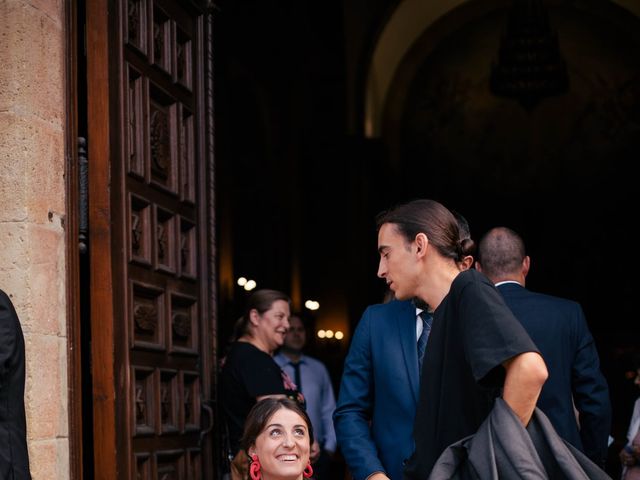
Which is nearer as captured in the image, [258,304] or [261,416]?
[261,416]

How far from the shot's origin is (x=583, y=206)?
81.3 ft

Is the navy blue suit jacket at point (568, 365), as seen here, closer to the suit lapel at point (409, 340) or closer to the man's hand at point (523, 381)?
the suit lapel at point (409, 340)

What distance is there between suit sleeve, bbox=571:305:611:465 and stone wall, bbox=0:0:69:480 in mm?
2427

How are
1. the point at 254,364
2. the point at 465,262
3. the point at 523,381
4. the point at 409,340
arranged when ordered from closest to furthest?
the point at 523,381 < the point at 465,262 < the point at 409,340 < the point at 254,364

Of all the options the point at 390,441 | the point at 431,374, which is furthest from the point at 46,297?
the point at 431,374

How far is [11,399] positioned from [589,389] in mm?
2822

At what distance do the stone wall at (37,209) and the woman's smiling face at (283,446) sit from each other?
88 cm

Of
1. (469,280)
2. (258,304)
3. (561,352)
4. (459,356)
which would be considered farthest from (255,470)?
(258,304)

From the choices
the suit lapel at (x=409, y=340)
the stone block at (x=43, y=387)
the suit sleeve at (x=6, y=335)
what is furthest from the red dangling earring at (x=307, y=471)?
the suit sleeve at (x=6, y=335)

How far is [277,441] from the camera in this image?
14.9 feet

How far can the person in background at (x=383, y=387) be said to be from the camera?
185 inches

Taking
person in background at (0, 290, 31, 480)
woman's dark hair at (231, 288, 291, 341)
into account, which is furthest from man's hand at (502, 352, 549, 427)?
woman's dark hair at (231, 288, 291, 341)

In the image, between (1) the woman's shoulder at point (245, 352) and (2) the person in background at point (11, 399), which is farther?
(1) the woman's shoulder at point (245, 352)

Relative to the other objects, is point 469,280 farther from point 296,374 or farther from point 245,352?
point 296,374
